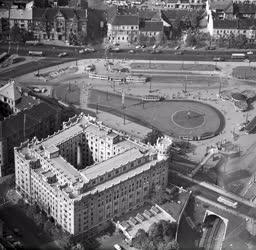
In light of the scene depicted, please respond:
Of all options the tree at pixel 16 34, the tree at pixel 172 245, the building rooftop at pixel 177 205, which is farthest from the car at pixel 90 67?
the tree at pixel 172 245

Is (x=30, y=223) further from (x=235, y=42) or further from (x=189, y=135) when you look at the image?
(x=235, y=42)

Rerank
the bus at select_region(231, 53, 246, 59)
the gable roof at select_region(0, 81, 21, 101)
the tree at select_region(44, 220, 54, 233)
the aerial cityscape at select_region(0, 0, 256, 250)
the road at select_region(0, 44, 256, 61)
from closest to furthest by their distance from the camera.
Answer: the aerial cityscape at select_region(0, 0, 256, 250), the tree at select_region(44, 220, 54, 233), the gable roof at select_region(0, 81, 21, 101), the road at select_region(0, 44, 256, 61), the bus at select_region(231, 53, 246, 59)

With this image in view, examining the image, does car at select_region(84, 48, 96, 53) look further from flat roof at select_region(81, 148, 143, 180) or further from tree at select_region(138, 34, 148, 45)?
flat roof at select_region(81, 148, 143, 180)

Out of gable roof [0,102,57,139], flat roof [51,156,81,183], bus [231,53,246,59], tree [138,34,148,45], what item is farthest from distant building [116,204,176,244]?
tree [138,34,148,45]

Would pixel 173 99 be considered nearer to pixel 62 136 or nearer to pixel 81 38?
pixel 62 136

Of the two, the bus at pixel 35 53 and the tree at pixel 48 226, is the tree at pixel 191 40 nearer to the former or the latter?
the bus at pixel 35 53

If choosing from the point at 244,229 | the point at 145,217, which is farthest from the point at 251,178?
the point at 145,217
